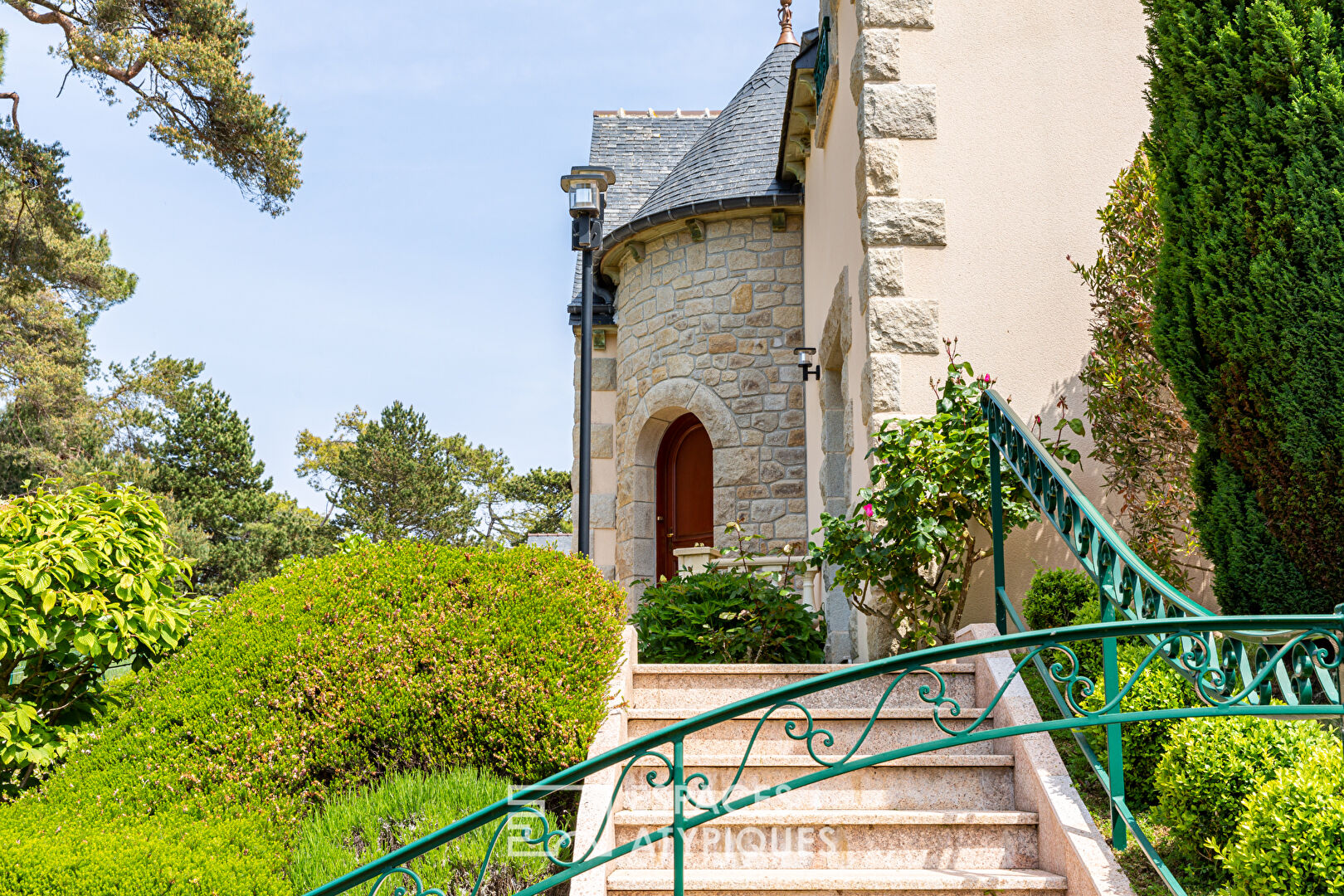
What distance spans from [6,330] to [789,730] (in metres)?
16.2

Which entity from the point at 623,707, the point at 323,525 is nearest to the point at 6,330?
the point at 323,525

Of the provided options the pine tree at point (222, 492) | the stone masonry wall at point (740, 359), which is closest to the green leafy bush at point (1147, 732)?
the stone masonry wall at point (740, 359)

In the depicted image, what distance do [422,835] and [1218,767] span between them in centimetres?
242

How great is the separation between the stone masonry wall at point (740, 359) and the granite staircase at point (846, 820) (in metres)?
4.57

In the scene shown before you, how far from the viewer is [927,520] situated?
4613 mm

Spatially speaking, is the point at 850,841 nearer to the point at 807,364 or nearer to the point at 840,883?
the point at 840,883

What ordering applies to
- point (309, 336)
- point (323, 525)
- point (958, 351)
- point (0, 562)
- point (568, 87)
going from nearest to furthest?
point (0, 562)
point (958, 351)
point (568, 87)
point (323, 525)
point (309, 336)

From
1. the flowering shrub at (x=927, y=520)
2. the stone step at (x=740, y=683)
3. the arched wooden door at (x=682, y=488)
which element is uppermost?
the arched wooden door at (x=682, y=488)

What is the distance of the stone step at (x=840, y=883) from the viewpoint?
3.04 meters

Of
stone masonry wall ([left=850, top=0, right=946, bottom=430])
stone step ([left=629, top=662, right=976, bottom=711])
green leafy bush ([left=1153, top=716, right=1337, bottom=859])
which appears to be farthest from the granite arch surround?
green leafy bush ([left=1153, top=716, right=1337, bottom=859])

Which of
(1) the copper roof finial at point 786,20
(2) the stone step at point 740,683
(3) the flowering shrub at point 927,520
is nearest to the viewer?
(2) the stone step at point 740,683

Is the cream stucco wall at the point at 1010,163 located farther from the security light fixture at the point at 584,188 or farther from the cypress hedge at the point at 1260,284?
the security light fixture at the point at 584,188

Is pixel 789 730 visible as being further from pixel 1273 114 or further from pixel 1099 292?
pixel 1099 292

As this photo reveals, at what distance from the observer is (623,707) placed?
13.2ft
